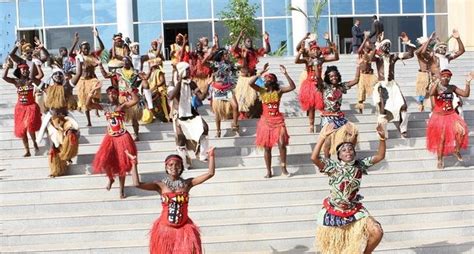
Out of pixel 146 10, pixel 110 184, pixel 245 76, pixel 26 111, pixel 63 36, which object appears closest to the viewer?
pixel 110 184

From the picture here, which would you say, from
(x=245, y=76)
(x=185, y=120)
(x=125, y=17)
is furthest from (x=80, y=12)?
(x=185, y=120)

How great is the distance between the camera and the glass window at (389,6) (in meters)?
29.9

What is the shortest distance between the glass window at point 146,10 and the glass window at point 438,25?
451 inches

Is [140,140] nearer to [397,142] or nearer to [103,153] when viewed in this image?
[103,153]

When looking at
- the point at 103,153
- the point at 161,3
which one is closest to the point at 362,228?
the point at 103,153

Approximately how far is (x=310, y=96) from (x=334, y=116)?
5.55ft

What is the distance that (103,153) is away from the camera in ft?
31.9

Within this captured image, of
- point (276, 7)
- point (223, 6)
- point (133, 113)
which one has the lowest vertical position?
point (133, 113)

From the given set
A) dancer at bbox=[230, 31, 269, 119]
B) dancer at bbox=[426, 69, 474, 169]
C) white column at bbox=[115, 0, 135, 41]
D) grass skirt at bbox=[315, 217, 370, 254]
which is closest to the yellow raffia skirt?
dancer at bbox=[426, 69, 474, 169]

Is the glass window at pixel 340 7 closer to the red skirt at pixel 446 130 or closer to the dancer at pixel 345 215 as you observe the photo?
the red skirt at pixel 446 130

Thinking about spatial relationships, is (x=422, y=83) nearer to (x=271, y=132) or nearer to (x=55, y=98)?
(x=271, y=132)

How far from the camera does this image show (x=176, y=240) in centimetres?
695

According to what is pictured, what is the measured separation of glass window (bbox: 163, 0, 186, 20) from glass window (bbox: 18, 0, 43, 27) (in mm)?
5336

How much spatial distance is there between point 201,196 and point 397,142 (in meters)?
3.69
